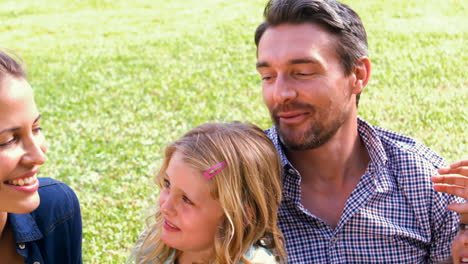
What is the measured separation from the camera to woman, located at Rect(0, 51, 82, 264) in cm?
275

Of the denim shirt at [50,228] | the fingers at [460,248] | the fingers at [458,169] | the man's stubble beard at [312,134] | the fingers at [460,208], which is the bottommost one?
the denim shirt at [50,228]

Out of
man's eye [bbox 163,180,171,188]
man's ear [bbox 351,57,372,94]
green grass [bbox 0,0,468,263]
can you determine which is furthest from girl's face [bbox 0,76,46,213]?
green grass [bbox 0,0,468,263]

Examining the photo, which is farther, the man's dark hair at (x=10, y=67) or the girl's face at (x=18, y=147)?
the man's dark hair at (x=10, y=67)

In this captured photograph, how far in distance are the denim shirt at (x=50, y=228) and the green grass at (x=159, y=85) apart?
1.78m

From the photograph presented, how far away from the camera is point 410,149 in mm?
3445

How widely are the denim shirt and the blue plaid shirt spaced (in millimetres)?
1188

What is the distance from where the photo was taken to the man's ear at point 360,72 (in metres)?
3.58

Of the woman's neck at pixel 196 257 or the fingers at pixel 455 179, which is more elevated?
the fingers at pixel 455 179

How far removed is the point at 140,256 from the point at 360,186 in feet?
3.91

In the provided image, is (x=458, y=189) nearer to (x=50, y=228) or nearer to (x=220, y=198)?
(x=220, y=198)

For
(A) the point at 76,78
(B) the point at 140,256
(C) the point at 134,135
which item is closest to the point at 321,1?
(B) the point at 140,256

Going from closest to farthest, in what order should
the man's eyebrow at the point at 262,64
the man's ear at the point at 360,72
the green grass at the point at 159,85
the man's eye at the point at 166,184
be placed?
the man's eye at the point at 166,184 < the man's eyebrow at the point at 262,64 < the man's ear at the point at 360,72 < the green grass at the point at 159,85

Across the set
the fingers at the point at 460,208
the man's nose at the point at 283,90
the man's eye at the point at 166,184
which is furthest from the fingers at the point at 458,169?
the man's eye at the point at 166,184

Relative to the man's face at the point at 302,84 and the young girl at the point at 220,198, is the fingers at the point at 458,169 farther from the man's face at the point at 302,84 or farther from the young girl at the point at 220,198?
the young girl at the point at 220,198
